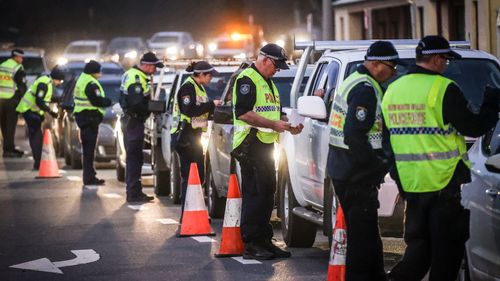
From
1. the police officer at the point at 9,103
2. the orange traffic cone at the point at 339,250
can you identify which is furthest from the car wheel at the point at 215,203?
the police officer at the point at 9,103

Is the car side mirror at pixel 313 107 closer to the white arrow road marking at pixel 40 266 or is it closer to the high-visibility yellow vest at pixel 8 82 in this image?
the white arrow road marking at pixel 40 266

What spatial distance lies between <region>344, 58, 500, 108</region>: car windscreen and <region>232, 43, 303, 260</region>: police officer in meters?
0.70

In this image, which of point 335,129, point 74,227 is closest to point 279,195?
point 74,227

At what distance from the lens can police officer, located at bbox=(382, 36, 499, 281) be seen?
8.80 metres

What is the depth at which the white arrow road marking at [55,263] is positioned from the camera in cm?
1249

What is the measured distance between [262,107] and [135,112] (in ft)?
20.4

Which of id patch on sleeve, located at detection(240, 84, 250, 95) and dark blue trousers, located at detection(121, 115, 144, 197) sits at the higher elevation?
id patch on sleeve, located at detection(240, 84, 250, 95)

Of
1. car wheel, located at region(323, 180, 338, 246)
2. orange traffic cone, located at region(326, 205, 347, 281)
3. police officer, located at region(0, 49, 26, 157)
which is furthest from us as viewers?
police officer, located at region(0, 49, 26, 157)

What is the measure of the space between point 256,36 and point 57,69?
33664 millimetres

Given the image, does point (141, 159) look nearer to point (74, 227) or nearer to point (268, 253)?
point (74, 227)

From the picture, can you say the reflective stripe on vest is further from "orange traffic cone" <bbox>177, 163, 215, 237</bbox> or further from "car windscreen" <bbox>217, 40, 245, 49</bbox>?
"car windscreen" <bbox>217, 40, 245, 49</bbox>

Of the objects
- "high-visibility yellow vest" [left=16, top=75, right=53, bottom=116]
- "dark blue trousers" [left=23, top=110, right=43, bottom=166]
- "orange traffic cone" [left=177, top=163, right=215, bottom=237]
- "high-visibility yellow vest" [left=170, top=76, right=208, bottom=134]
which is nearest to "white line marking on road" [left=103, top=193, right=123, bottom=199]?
"high-visibility yellow vest" [left=170, top=76, right=208, bottom=134]

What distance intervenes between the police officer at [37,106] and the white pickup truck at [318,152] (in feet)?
38.4

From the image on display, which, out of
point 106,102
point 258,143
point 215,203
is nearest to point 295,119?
point 258,143
